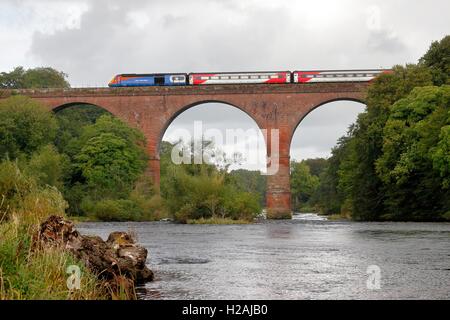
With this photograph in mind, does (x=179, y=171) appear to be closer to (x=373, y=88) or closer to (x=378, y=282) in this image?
(x=373, y=88)

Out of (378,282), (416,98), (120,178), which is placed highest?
(416,98)

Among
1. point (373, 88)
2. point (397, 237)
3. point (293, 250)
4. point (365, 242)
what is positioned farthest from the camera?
point (373, 88)

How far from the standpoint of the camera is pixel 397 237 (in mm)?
23469

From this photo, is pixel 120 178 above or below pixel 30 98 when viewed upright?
below

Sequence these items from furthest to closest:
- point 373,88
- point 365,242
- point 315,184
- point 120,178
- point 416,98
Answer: point 315,184, point 120,178, point 373,88, point 416,98, point 365,242

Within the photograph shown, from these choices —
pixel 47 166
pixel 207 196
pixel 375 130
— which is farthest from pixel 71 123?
pixel 375 130

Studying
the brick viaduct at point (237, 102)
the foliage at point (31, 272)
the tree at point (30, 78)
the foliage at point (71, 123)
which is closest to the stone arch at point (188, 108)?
the brick viaduct at point (237, 102)

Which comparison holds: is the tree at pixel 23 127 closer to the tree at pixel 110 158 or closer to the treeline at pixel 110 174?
the treeline at pixel 110 174

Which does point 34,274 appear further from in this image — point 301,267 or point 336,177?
point 336,177

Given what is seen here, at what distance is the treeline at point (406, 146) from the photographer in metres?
34.8

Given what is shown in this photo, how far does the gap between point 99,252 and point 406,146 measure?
26650 mm

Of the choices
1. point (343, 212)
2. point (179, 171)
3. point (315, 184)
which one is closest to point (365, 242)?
point (179, 171)

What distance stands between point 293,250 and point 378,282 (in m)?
6.94

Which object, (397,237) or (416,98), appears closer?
(397,237)
